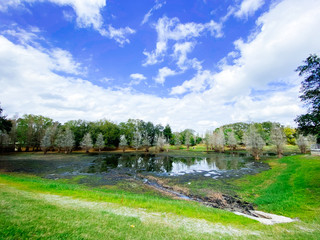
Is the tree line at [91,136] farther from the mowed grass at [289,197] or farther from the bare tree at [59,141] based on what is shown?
the mowed grass at [289,197]

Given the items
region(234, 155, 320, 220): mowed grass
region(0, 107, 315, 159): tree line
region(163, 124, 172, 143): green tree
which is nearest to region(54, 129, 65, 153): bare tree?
region(0, 107, 315, 159): tree line

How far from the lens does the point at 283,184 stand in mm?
19562

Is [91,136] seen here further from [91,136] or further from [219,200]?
[219,200]

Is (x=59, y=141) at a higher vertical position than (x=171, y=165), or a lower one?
higher

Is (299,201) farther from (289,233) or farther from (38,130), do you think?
(38,130)

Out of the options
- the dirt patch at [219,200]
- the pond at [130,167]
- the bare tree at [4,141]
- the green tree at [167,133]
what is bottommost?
the dirt patch at [219,200]

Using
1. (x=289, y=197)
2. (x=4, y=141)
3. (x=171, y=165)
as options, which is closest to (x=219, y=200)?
(x=289, y=197)

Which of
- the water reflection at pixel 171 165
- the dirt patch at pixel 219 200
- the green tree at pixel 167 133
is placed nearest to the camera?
the dirt patch at pixel 219 200

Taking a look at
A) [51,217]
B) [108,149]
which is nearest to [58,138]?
[108,149]

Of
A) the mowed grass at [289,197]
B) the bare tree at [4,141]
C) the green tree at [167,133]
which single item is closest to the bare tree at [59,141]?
the bare tree at [4,141]

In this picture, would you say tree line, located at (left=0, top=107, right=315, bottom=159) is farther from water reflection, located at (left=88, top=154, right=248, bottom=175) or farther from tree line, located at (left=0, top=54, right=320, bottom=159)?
water reflection, located at (left=88, top=154, right=248, bottom=175)

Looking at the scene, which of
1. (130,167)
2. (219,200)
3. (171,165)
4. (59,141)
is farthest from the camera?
(59,141)

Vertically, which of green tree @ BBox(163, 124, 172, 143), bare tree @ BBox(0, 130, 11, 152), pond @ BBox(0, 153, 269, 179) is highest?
green tree @ BBox(163, 124, 172, 143)

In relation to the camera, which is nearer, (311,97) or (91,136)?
(311,97)
